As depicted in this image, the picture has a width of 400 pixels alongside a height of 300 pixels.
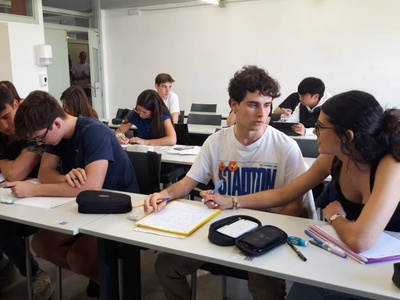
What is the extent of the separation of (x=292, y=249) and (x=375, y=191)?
34 cm

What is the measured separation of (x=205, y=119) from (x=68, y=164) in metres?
3.09

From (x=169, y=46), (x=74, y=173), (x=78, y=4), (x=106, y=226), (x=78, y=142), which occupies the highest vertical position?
(x=78, y=4)

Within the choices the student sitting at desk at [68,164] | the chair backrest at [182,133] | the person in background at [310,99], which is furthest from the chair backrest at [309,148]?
the student sitting at desk at [68,164]

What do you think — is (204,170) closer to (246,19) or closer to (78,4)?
(246,19)

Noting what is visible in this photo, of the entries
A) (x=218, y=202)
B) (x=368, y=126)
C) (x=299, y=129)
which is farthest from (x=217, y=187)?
(x=299, y=129)

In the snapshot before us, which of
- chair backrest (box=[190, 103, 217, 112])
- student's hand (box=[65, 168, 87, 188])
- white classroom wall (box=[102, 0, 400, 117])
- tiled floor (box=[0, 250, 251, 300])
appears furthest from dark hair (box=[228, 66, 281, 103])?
chair backrest (box=[190, 103, 217, 112])

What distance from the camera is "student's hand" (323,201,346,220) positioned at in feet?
4.85

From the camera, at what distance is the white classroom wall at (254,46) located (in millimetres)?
6113

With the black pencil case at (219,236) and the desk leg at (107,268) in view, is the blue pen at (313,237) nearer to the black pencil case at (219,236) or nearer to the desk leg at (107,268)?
the black pencil case at (219,236)

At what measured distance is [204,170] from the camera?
1942 mm

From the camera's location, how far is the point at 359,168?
4.72 ft

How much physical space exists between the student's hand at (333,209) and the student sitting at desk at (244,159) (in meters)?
0.20

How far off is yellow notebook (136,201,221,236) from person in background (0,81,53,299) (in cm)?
93

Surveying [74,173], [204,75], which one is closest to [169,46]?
[204,75]
